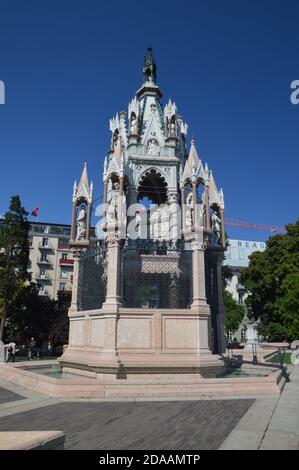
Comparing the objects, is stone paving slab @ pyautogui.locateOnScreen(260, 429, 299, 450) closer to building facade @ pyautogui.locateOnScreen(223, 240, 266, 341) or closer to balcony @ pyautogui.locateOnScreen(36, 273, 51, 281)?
balcony @ pyautogui.locateOnScreen(36, 273, 51, 281)

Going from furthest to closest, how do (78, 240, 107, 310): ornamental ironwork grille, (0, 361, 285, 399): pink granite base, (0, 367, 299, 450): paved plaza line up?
(78, 240, 107, 310): ornamental ironwork grille
(0, 361, 285, 399): pink granite base
(0, 367, 299, 450): paved plaza

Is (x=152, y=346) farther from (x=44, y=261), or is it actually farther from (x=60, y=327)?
(x=44, y=261)

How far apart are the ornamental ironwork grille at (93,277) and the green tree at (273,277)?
99.3ft

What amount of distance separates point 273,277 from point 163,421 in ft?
140

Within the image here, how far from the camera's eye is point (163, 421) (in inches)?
322

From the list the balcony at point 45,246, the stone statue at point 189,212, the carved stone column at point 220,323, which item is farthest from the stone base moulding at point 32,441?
the balcony at point 45,246

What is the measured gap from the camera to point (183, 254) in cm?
1599

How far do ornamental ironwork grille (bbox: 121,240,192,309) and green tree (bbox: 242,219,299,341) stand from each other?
2942 centimetres

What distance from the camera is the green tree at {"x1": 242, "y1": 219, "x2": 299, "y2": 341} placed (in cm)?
4512

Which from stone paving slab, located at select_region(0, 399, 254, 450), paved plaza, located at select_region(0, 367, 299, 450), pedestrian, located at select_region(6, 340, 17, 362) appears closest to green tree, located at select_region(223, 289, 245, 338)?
pedestrian, located at select_region(6, 340, 17, 362)

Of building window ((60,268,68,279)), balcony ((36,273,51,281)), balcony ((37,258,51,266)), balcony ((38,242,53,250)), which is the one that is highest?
balcony ((38,242,53,250))
